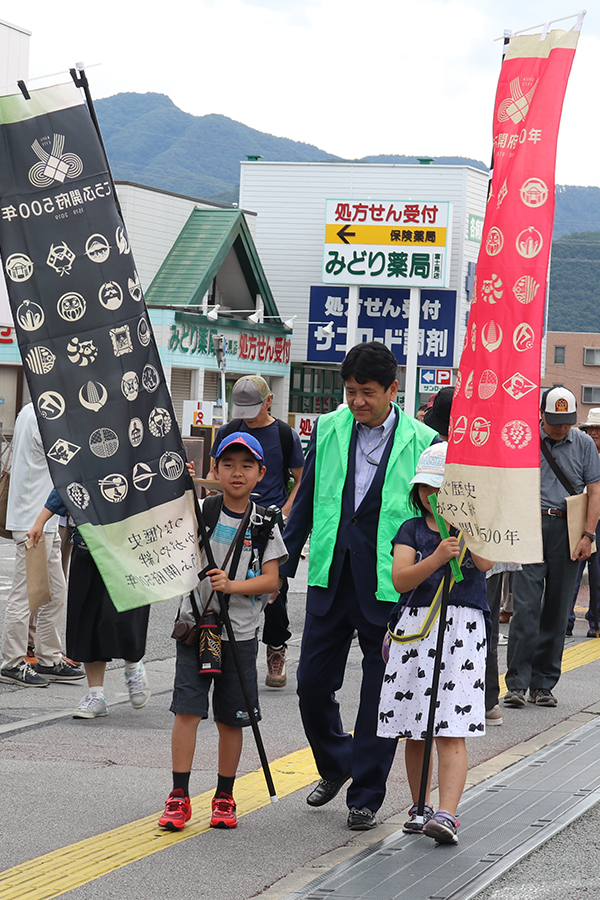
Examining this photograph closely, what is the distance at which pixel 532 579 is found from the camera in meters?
7.73

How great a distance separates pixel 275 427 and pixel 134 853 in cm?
389

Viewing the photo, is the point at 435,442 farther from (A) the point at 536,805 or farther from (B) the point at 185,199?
(B) the point at 185,199

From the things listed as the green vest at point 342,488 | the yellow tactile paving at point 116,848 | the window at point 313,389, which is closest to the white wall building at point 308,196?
the window at point 313,389

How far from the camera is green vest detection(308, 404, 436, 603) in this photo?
4.96 meters

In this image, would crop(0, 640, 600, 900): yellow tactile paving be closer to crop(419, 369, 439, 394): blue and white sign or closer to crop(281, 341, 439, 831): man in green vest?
crop(281, 341, 439, 831): man in green vest

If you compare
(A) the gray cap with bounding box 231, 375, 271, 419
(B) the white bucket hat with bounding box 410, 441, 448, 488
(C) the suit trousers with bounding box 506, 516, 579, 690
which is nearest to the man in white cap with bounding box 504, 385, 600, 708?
(C) the suit trousers with bounding box 506, 516, 579, 690

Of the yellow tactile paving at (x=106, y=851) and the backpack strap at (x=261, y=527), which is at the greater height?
the backpack strap at (x=261, y=527)

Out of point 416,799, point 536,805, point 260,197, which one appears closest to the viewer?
point 416,799

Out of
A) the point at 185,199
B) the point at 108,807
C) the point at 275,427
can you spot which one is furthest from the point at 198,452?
the point at 108,807

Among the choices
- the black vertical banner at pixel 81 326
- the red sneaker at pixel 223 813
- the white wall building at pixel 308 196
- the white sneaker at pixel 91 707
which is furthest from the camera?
the white wall building at pixel 308 196

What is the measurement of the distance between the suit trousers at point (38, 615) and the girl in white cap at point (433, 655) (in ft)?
11.7

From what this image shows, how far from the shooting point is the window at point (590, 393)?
88.4 m

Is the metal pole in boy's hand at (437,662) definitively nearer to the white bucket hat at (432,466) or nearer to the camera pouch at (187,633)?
the white bucket hat at (432,466)

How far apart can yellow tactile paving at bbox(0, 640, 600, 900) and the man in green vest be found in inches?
17.4
